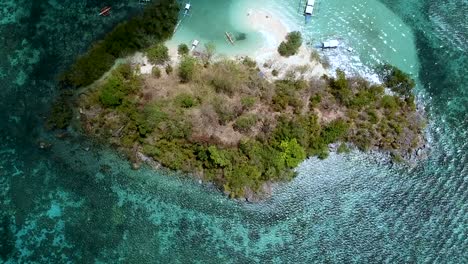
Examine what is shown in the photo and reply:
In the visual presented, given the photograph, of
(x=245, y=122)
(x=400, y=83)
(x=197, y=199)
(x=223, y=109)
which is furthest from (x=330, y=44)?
(x=197, y=199)

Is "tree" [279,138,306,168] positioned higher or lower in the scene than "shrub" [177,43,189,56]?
lower

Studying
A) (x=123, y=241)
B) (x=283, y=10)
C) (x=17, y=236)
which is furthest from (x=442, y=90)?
(x=17, y=236)

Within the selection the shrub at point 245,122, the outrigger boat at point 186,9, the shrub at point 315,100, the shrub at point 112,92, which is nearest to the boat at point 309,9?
the shrub at point 315,100

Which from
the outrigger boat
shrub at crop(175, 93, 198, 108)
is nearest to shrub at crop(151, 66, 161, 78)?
shrub at crop(175, 93, 198, 108)

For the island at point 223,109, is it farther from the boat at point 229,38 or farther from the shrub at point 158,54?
the boat at point 229,38

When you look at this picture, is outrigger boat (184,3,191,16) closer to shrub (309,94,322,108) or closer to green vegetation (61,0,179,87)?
green vegetation (61,0,179,87)

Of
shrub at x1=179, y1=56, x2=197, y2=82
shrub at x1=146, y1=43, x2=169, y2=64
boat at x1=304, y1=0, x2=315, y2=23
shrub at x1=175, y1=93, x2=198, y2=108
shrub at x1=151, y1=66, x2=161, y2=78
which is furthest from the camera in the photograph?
boat at x1=304, y1=0, x2=315, y2=23

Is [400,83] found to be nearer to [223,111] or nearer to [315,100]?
[315,100]
